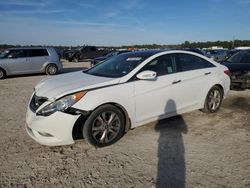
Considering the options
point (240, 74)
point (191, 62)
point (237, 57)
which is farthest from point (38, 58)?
point (191, 62)

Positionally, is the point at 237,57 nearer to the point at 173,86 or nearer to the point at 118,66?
the point at 173,86

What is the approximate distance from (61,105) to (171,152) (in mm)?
1863

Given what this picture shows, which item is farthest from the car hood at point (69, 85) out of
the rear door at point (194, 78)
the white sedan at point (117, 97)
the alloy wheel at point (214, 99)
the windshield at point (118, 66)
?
the alloy wheel at point (214, 99)

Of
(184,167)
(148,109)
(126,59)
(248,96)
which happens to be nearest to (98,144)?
(148,109)

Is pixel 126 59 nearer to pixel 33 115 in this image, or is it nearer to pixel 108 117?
pixel 108 117

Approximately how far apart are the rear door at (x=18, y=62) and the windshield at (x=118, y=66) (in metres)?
10.6

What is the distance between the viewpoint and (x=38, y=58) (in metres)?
15.2

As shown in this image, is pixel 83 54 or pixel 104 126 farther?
pixel 83 54

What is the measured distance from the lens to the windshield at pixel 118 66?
15.7 feet

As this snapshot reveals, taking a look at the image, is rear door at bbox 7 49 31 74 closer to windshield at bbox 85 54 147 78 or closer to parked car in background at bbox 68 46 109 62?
windshield at bbox 85 54 147 78

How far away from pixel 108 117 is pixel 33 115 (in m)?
1.20

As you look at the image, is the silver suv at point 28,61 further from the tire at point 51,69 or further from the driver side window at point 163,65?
the driver side window at point 163,65

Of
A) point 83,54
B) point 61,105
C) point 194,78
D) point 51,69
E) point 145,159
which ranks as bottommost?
point 145,159

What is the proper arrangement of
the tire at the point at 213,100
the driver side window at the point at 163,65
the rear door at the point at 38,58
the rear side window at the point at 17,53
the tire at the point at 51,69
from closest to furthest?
1. the driver side window at the point at 163,65
2. the tire at the point at 213,100
3. the rear side window at the point at 17,53
4. the rear door at the point at 38,58
5. the tire at the point at 51,69
